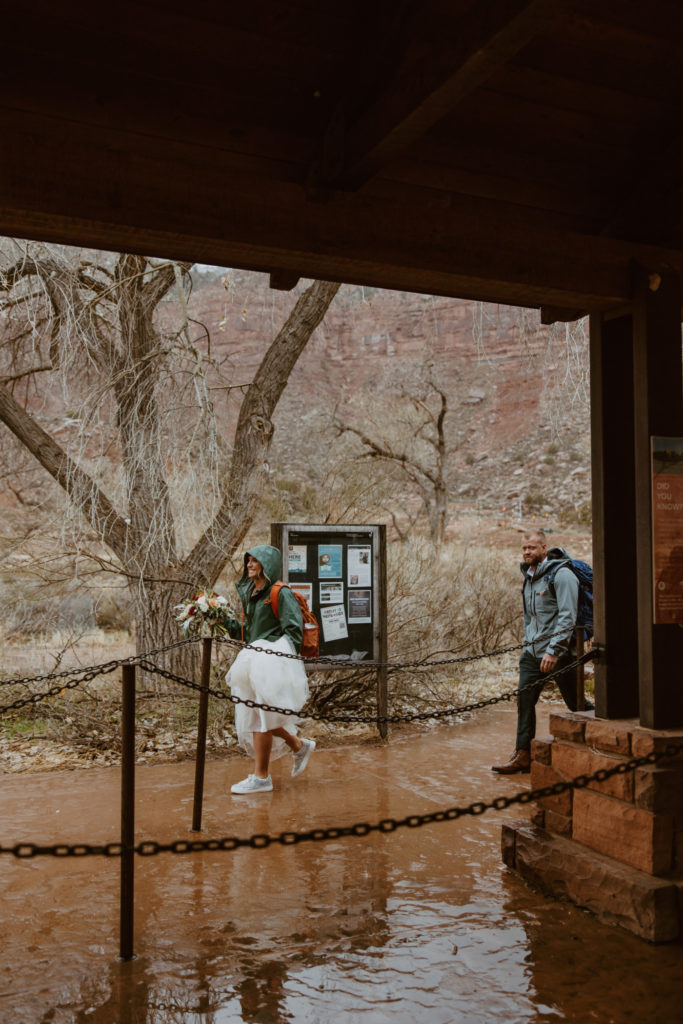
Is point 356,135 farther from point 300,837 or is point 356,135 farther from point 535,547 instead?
point 535,547

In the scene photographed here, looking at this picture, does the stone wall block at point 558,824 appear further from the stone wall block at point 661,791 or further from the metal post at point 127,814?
the metal post at point 127,814

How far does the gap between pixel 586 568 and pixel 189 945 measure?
4352 millimetres

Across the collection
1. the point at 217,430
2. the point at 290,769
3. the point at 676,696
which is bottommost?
the point at 290,769

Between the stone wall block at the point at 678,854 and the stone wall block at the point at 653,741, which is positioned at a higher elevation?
the stone wall block at the point at 653,741

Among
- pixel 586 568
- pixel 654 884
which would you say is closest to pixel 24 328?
pixel 586 568

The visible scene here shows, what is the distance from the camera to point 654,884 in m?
4.04

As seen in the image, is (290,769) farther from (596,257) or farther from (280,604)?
(596,257)

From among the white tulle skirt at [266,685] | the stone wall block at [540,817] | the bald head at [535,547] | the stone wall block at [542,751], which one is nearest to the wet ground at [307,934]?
the stone wall block at [540,817]

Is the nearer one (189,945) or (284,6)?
(284,6)

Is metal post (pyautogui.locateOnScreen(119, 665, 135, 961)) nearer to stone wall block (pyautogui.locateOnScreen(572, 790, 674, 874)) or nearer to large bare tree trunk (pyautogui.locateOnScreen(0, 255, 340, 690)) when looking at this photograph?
stone wall block (pyautogui.locateOnScreen(572, 790, 674, 874))

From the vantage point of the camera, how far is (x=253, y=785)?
6543mm

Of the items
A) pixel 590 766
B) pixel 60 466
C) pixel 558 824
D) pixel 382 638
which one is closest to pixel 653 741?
pixel 590 766

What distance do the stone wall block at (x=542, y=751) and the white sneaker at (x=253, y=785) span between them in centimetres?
244

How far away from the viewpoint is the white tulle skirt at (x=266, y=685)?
20.8 ft
